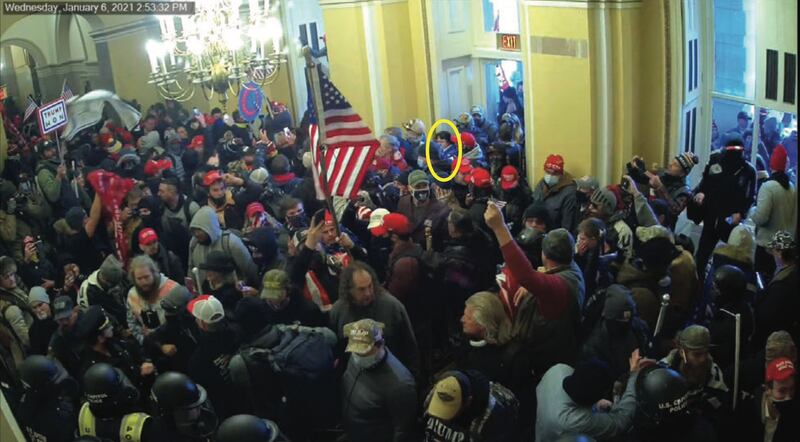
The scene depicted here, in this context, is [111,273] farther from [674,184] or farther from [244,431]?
[674,184]

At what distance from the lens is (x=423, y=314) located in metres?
5.14

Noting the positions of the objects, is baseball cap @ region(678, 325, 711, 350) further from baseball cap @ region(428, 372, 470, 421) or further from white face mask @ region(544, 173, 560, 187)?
white face mask @ region(544, 173, 560, 187)

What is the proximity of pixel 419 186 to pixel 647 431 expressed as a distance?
288 cm

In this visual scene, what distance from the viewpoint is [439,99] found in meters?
9.38

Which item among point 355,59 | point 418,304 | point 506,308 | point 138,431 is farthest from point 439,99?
point 138,431

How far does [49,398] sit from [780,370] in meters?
3.58

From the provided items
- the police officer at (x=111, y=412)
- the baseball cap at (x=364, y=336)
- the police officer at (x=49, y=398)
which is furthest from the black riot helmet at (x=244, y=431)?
the police officer at (x=49, y=398)

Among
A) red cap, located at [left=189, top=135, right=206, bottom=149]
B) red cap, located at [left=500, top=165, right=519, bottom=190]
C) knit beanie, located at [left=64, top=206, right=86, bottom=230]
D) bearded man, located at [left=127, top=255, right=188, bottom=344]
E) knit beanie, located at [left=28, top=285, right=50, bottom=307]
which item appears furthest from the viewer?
red cap, located at [left=189, top=135, right=206, bottom=149]

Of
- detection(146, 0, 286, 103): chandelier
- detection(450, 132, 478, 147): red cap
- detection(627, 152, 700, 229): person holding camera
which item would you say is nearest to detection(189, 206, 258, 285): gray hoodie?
detection(146, 0, 286, 103): chandelier

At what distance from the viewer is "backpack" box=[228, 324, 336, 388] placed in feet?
13.3

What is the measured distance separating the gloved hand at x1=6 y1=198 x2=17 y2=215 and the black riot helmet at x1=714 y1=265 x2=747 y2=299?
5.65 meters

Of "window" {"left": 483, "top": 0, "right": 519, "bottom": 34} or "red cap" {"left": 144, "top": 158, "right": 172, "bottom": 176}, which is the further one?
"window" {"left": 483, "top": 0, "right": 519, "bottom": 34}

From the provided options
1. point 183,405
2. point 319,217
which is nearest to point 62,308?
point 183,405

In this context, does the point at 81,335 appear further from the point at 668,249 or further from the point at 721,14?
the point at 721,14
